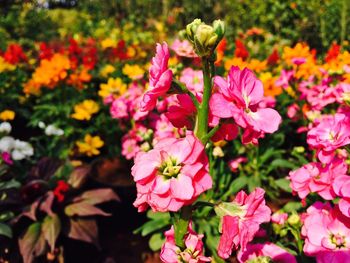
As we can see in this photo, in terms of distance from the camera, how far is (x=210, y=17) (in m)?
10.1

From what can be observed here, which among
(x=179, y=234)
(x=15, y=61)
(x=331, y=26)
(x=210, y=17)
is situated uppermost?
(x=179, y=234)

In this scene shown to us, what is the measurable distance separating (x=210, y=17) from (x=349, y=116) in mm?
9250

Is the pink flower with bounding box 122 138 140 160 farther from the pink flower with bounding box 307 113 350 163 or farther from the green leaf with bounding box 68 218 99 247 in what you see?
the pink flower with bounding box 307 113 350 163

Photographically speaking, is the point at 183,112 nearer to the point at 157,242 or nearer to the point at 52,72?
the point at 157,242

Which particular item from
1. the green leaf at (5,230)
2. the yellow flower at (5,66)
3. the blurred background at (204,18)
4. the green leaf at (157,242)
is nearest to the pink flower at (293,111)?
the green leaf at (157,242)

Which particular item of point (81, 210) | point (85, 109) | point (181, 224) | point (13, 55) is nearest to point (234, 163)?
point (81, 210)

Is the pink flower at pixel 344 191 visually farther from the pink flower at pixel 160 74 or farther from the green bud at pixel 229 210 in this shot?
the pink flower at pixel 160 74

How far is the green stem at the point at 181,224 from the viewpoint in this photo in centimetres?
114

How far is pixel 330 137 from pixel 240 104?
46cm

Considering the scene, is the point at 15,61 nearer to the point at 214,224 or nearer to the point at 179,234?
the point at 214,224

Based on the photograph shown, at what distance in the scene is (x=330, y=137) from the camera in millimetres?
1323

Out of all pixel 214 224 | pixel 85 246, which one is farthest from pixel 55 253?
pixel 214 224

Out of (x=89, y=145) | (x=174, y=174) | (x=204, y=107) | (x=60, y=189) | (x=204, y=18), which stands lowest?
(x=204, y=18)

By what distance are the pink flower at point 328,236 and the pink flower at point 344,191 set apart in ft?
0.34
